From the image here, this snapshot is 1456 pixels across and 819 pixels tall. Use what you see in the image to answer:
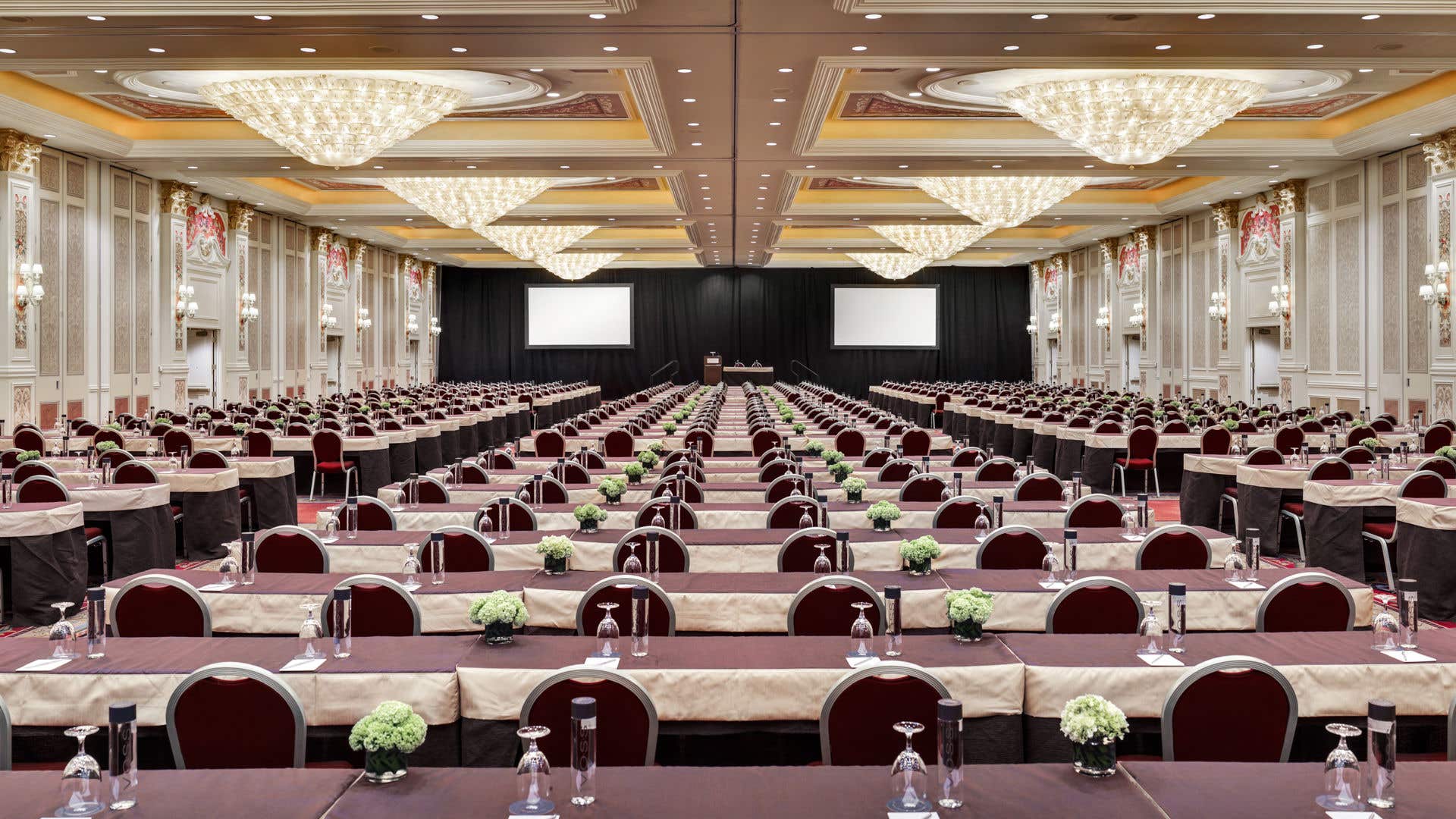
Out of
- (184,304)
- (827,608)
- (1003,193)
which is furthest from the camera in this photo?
(184,304)

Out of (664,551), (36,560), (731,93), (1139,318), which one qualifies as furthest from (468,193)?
(1139,318)

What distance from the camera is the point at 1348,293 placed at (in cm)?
1861

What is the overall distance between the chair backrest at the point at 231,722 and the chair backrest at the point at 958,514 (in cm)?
438

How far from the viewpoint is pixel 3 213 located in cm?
1531

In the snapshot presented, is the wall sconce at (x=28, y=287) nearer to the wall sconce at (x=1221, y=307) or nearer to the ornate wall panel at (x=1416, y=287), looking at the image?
the ornate wall panel at (x=1416, y=287)

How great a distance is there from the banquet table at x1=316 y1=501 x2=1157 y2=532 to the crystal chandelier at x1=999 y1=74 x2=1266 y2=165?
5.62 meters

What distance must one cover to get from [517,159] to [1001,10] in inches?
353

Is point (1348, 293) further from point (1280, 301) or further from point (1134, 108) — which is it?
point (1134, 108)

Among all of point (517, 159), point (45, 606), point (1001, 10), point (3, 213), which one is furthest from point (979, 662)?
point (3, 213)

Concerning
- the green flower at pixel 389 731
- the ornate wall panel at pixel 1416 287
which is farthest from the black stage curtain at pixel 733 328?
the green flower at pixel 389 731

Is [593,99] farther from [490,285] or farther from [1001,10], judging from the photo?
[490,285]

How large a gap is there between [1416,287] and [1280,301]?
13.0 feet

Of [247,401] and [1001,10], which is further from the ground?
[1001,10]

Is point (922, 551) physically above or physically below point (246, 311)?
below
